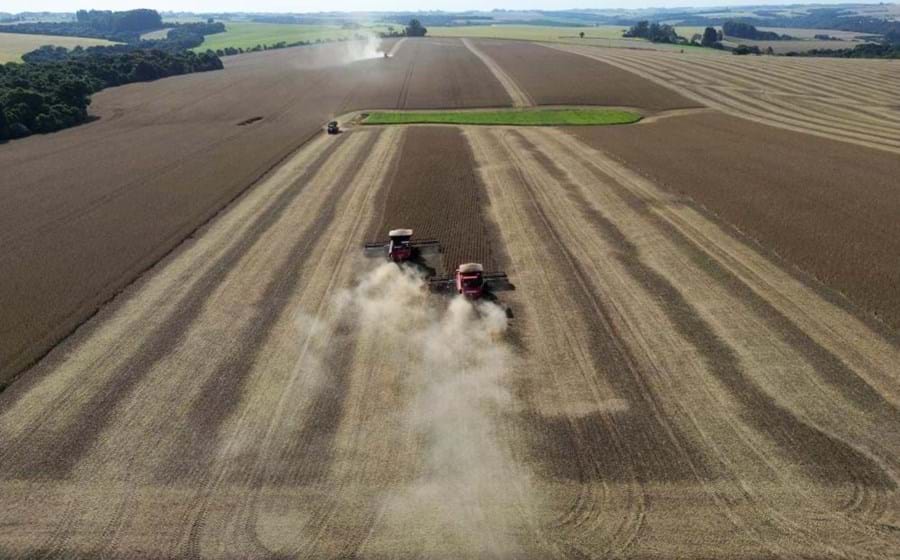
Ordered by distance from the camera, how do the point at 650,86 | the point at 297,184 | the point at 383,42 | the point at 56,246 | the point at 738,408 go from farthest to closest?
the point at 383,42
the point at 650,86
the point at 297,184
the point at 56,246
the point at 738,408

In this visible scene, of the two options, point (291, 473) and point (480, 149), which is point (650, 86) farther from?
point (291, 473)

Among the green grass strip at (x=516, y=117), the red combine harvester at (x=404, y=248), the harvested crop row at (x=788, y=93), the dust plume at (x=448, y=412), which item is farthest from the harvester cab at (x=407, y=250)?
the harvested crop row at (x=788, y=93)

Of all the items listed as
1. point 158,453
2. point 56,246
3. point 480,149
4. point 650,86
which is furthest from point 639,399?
point 650,86

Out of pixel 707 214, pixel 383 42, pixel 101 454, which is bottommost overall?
A: pixel 101 454

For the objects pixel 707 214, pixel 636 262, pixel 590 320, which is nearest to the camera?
pixel 590 320

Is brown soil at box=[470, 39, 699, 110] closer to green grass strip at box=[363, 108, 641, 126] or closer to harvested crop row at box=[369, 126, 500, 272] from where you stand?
green grass strip at box=[363, 108, 641, 126]

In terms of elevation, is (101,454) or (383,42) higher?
(383,42)
